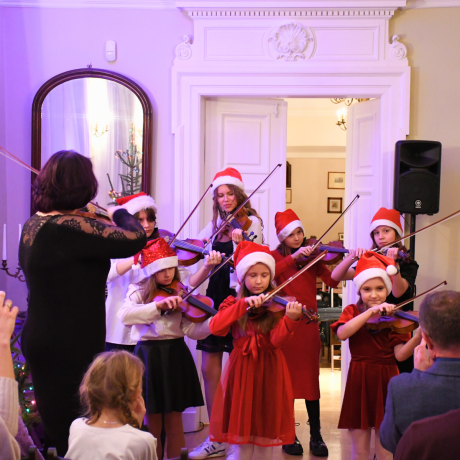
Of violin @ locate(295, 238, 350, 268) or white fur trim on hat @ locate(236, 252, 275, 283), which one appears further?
violin @ locate(295, 238, 350, 268)

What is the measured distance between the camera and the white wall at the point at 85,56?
3.34 m

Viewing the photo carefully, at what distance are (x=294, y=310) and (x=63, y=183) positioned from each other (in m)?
1.00

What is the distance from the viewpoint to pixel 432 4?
324 centimetres

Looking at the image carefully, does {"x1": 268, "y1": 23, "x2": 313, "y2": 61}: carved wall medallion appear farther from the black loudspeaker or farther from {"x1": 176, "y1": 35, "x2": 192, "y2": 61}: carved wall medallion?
the black loudspeaker

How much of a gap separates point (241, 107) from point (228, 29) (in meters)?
0.46

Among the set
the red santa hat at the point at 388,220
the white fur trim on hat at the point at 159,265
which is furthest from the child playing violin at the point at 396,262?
the white fur trim on hat at the point at 159,265

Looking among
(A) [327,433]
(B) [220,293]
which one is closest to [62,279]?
(B) [220,293]

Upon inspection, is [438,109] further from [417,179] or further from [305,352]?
[305,352]

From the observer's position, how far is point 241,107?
3457 millimetres

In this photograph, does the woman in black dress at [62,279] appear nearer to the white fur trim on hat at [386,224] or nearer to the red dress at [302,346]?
the red dress at [302,346]

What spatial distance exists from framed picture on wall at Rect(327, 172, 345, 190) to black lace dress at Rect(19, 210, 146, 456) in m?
6.09

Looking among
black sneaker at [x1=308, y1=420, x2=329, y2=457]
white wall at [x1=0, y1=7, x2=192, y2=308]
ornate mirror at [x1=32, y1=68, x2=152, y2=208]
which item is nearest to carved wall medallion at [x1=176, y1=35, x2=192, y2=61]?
white wall at [x1=0, y1=7, x2=192, y2=308]

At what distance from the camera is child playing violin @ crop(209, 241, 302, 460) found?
2.23 metres

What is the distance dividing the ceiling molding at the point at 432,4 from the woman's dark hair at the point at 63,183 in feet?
7.97
